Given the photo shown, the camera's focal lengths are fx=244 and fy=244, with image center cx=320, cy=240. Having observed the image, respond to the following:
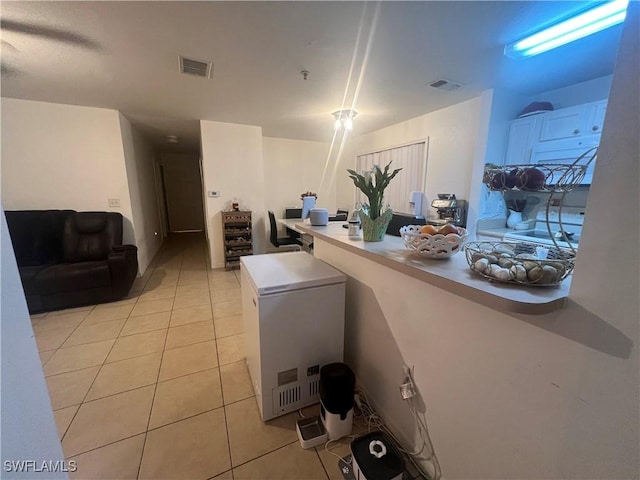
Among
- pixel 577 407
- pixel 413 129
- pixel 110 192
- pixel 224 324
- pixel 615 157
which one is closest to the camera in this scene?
pixel 615 157

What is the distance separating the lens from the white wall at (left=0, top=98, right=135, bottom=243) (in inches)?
114

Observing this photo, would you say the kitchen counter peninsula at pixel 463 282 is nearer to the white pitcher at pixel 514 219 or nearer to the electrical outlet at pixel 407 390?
the electrical outlet at pixel 407 390

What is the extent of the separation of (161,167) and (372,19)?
714 centimetres

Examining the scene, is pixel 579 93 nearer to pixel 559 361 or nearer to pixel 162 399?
pixel 559 361

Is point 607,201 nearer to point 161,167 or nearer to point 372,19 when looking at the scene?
point 372,19

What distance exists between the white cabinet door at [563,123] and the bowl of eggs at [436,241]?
→ 8.10ft

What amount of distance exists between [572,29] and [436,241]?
6.81ft

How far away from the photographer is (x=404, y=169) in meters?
4.10

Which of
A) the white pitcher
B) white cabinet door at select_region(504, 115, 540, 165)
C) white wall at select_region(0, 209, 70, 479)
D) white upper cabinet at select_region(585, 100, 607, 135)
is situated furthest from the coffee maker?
white wall at select_region(0, 209, 70, 479)

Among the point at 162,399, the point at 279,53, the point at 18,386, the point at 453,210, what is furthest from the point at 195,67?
the point at 453,210

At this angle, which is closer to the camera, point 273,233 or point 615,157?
point 615,157

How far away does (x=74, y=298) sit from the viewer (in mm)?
2719

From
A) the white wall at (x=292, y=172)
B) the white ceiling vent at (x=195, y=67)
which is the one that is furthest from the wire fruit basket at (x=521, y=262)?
the white wall at (x=292, y=172)

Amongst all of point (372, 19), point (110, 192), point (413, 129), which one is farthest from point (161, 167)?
point (372, 19)
